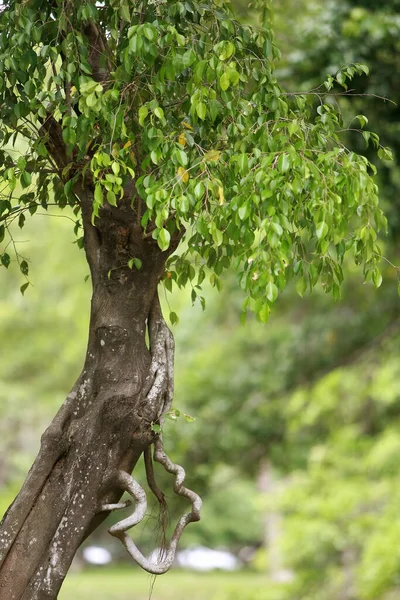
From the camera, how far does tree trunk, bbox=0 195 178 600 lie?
13.3 feet

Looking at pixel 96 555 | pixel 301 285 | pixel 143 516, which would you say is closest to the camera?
pixel 301 285

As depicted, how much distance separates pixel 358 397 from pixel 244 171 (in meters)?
9.15

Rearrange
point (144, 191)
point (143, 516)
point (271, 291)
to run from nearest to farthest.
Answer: point (271, 291), point (144, 191), point (143, 516)

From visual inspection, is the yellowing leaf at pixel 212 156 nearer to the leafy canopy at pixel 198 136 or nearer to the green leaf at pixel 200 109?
the leafy canopy at pixel 198 136

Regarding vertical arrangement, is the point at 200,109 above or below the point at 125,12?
below

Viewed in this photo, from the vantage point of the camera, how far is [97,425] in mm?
4109

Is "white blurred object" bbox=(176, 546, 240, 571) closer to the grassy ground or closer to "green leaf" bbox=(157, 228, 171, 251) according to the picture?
the grassy ground

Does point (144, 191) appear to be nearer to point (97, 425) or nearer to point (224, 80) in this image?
point (224, 80)

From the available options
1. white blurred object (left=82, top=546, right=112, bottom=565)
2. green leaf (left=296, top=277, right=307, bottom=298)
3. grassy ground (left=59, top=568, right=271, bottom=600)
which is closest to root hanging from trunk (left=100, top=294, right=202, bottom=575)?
green leaf (left=296, top=277, right=307, bottom=298)

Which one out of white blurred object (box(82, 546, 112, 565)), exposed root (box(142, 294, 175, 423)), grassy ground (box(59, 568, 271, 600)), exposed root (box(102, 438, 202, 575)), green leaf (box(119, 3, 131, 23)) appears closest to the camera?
green leaf (box(119, 3, 131, 23))

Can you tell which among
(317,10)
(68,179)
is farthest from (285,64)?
(68,179)

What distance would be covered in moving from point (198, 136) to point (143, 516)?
66.9 inches

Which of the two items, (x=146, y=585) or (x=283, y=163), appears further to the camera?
(x=146, y=585)

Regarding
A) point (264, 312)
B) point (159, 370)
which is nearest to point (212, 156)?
point (264, 312)
